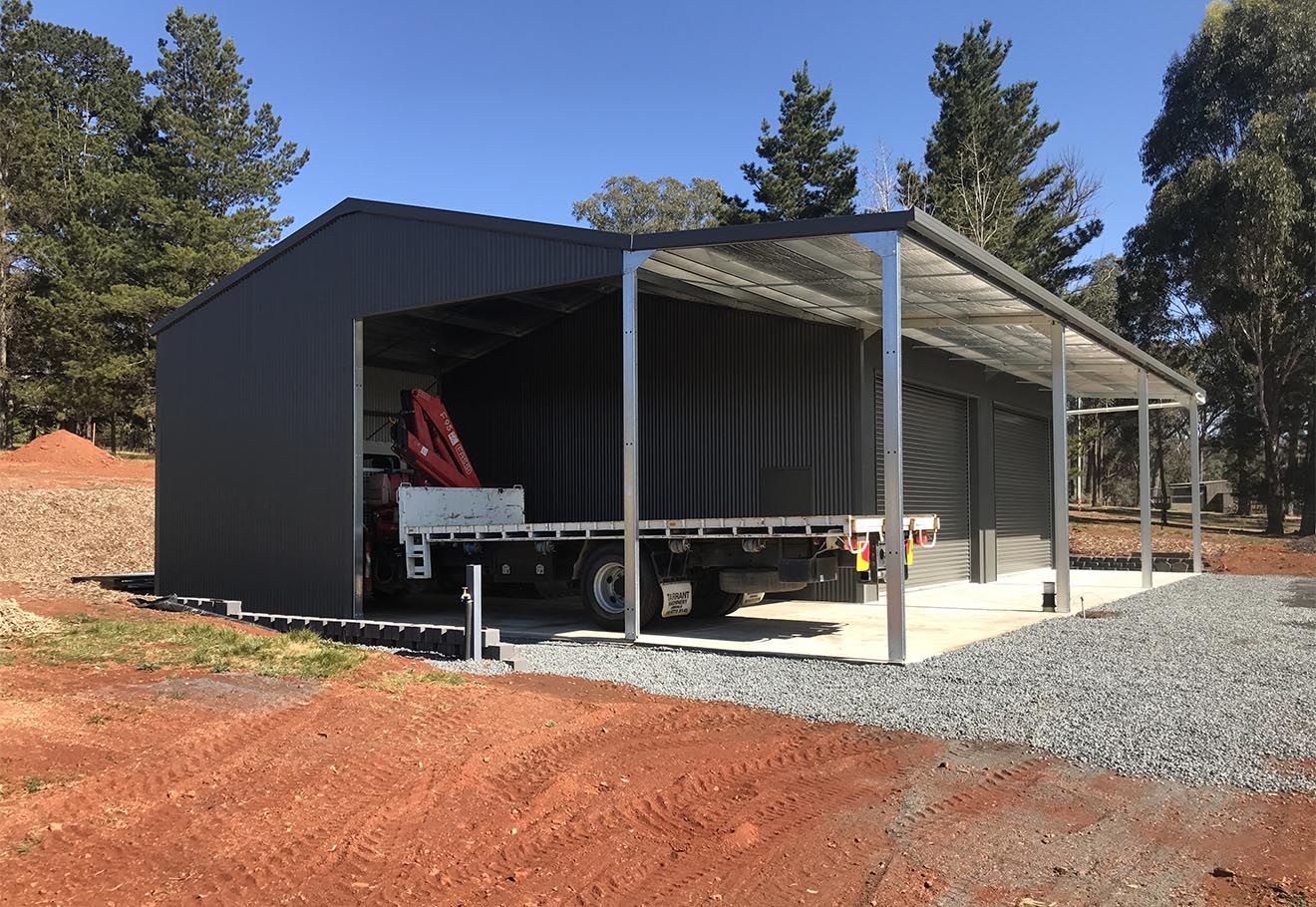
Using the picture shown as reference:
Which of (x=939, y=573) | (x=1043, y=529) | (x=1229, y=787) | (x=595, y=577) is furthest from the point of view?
(x=1043, y=529)

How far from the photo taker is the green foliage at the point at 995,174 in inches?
1433

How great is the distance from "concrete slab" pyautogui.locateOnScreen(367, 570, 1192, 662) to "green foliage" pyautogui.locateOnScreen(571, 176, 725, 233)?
41051 mm

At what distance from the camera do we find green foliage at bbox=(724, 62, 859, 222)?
36312 mm

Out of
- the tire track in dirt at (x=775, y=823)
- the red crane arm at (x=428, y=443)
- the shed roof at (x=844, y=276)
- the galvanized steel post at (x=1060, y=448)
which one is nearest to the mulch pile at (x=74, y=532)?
the shed roof at (x=844, y=276)

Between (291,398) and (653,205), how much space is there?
43.7 metres

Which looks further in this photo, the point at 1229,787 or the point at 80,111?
the point at 80,111

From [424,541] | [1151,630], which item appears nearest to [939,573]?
[1151,630]

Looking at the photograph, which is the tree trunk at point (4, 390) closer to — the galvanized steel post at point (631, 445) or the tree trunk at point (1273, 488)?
the galvanized steel post at point (631, 445)

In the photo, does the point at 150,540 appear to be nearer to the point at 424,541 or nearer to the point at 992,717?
the point at 424,541

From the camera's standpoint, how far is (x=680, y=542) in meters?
11.2

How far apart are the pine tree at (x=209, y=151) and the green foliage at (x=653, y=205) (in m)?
20.0

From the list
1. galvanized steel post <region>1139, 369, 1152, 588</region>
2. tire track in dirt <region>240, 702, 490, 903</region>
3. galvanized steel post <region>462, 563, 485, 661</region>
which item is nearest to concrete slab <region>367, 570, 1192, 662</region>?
galvanized steel post <region>1139, 369, 1152, 588</region>

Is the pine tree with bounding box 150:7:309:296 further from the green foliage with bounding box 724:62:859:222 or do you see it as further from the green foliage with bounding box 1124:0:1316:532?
the green foliage with bounding box 1124:0:1316:532

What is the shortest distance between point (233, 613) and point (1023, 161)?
35047 millimetres
